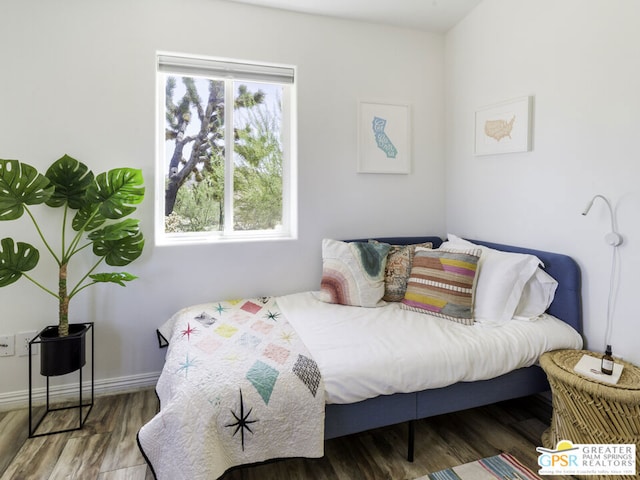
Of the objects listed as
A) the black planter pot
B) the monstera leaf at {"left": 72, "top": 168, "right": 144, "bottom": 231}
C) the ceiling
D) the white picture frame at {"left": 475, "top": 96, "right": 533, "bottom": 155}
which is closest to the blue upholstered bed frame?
the white picture frame at {"left": 475, "top": 96, "right": 533, "bottom": 155}

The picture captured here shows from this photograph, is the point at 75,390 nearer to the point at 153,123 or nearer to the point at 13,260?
the point at 13,260

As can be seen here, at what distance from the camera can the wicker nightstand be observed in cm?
147

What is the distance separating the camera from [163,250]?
234 centimetres

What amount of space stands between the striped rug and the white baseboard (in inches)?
68.9

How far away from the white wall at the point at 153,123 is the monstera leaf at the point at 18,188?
43 cm

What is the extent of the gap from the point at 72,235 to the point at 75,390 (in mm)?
935

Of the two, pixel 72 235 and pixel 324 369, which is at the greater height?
pixel 72 235

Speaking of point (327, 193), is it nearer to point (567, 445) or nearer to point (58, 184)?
point (58, 184)

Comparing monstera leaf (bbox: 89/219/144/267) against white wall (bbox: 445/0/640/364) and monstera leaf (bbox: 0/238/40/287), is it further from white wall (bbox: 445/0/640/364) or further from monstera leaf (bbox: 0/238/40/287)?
white wall (bbox: 445/0/640/364)

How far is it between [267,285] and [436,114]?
189 cm

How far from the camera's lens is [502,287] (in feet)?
6.84

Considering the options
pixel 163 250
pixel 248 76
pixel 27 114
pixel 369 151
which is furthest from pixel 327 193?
pixel 27 114

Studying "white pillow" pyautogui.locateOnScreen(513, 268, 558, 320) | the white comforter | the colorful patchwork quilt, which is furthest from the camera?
"white pillow" pyautogui.locateOnScreen(513, 268, 558, 320)

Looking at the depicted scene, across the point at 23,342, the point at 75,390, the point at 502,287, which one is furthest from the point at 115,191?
the point at 502,287
